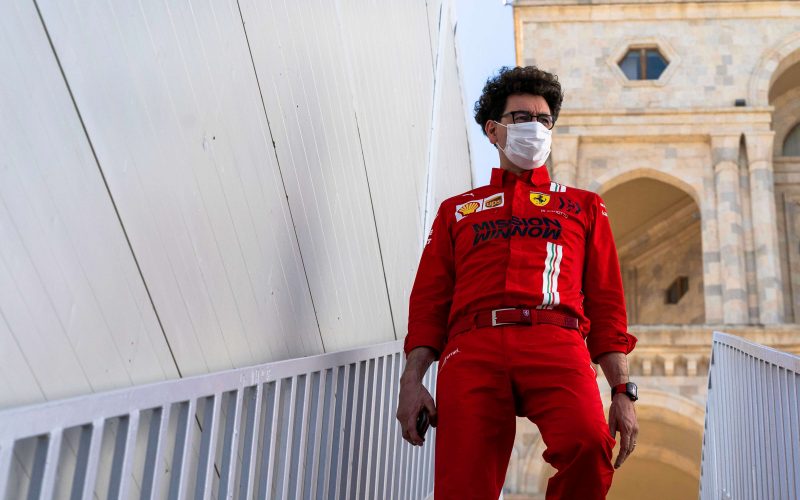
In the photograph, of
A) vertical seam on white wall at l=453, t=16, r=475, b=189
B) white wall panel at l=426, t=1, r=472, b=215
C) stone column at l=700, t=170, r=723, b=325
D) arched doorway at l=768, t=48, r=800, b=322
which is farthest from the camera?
arched doorway at l=768, t=48, r=800, b=322

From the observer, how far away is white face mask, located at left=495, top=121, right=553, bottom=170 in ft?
9.42

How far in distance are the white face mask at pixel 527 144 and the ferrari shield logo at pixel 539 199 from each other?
139mm

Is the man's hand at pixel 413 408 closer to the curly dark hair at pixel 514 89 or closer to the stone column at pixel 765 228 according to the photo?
the curly dark hair at pixel 514 89

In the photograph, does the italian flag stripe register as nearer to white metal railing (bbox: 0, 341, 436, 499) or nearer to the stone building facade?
white metal railing (bbox: 0, 341, 436, 499)

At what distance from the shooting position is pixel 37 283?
4.67 ft

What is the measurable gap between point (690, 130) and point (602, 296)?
1712cm

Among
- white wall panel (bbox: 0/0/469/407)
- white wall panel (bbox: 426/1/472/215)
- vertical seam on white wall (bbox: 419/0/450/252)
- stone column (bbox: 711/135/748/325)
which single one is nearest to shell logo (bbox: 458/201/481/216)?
white wall panel (bbox: 0/0/469/407)

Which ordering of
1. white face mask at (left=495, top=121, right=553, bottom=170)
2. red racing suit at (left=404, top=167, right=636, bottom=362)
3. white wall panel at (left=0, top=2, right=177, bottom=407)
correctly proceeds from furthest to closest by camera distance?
white face mask at (left=495, top=121, right=553, bottom=170) → red racing suit at (left=404, top=167, right=636, bottom=362) → white wall panel at (left=0, top=2, right=177, bottom=407)

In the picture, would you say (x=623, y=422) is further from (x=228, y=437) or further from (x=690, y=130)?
(x=690, y=130)

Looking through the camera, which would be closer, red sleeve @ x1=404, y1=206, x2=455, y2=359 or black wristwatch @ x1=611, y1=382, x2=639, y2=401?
black wristwatch @ x1=611, y1=382, x2=639, y2=401

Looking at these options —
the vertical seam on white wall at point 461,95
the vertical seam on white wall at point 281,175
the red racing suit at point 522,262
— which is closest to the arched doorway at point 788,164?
the vertical seam on white wall at point 461,95

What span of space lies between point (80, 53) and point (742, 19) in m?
20.1

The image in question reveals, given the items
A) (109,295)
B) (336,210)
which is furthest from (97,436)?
(336,210)

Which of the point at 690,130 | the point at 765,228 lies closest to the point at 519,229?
the point at 765,228
